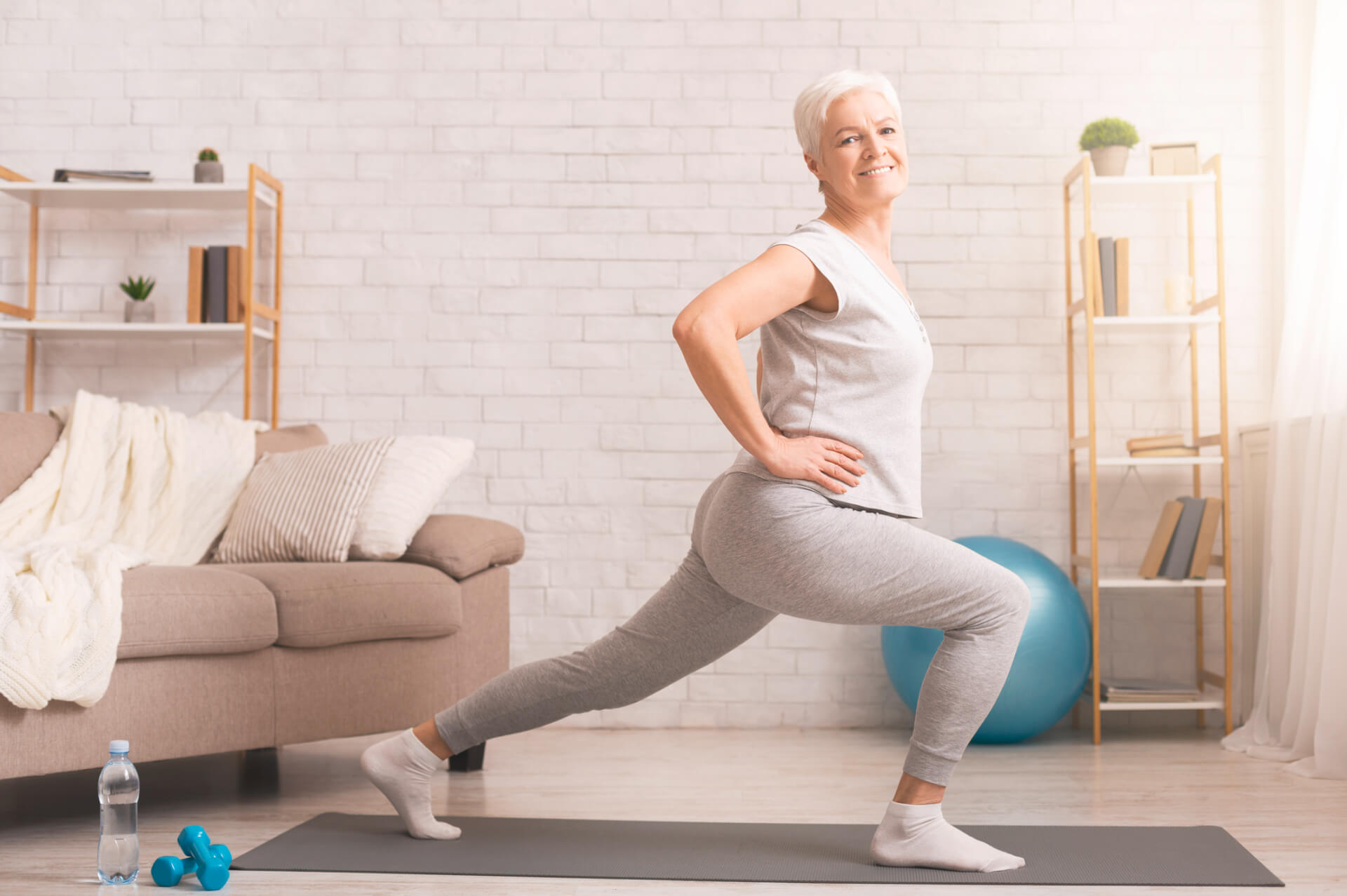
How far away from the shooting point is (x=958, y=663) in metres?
1.76

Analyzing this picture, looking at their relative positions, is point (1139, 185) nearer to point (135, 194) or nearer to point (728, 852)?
point (728, 852)

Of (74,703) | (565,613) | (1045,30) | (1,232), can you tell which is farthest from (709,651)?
(1,232)

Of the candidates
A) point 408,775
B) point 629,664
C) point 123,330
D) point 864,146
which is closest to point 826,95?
point 864,146

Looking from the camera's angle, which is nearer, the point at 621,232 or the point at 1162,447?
the point at 1162,447

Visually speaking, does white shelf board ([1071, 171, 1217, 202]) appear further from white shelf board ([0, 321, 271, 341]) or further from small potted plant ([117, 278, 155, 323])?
small potted plant ([117, 278, 155, 323])

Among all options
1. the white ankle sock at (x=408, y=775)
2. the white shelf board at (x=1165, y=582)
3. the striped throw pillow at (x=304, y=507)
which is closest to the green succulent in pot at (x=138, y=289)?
the striped throw pillow at (x=304, y=507)

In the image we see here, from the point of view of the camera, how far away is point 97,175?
11.0 feet

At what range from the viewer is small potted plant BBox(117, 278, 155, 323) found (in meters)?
3.46

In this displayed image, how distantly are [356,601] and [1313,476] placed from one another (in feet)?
7.57

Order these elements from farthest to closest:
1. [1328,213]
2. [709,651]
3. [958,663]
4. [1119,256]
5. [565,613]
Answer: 1. [565,613]
2. [1119,256]
3. [1328,213]
4. [709,651]
5. [958,663]

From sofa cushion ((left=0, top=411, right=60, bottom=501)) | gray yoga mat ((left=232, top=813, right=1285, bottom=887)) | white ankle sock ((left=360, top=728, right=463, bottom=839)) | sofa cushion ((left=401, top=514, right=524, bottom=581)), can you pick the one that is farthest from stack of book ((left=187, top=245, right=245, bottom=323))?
white ankle sock ((left=360, top=728, right=463, bottom=839))

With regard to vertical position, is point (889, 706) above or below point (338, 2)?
below

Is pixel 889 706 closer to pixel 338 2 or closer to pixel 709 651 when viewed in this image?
pixel 709 651

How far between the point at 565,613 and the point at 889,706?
1020 mm
